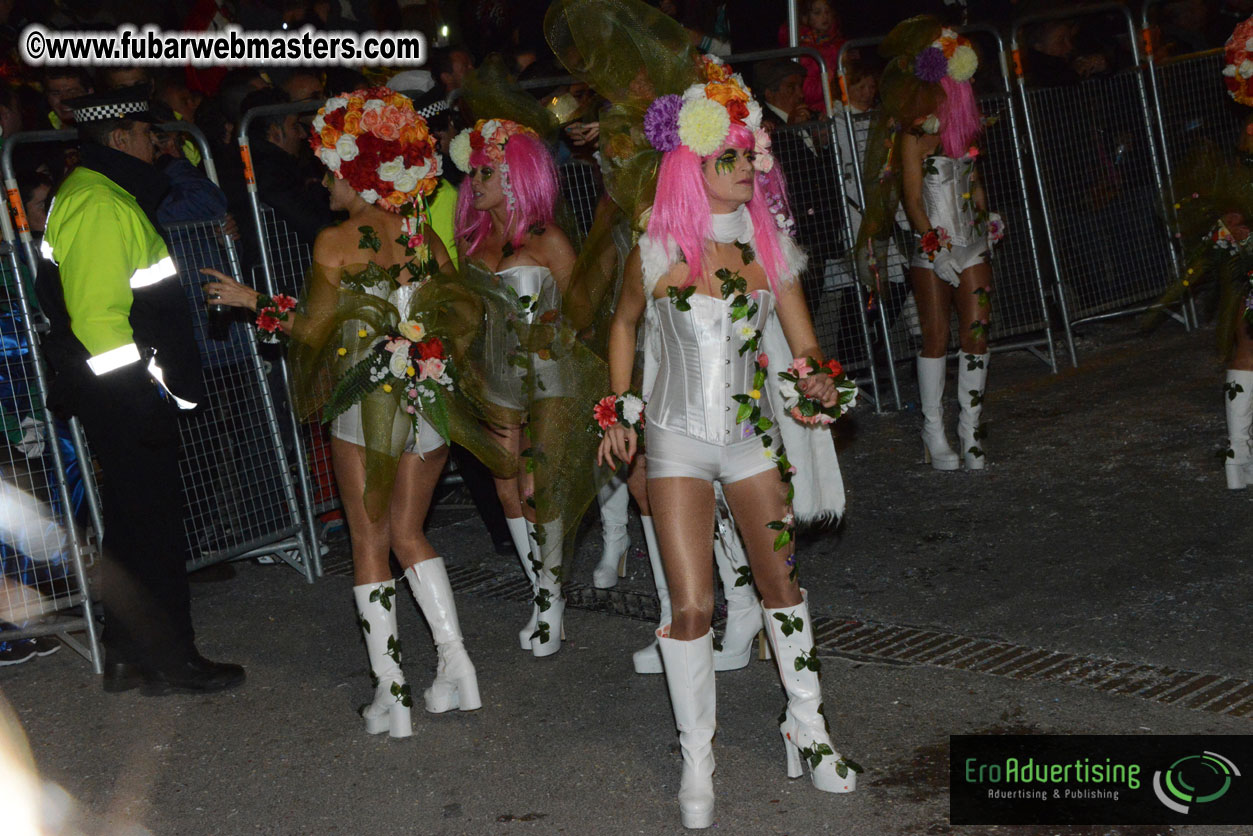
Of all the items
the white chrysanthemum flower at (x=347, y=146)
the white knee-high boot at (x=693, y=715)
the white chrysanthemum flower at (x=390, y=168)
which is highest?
the white chrysanthemum flower at (x=347, y=146)

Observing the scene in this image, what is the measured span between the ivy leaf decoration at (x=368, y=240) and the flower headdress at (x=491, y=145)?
33.2 inches

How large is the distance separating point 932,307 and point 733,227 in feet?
11.6

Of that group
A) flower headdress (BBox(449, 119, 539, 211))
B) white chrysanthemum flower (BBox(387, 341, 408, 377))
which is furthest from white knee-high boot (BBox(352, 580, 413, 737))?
flower headdress (BBox(449, 119, 539, 211))

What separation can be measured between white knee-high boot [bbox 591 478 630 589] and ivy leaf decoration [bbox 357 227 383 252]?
1.92m

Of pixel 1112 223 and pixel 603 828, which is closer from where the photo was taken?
pixel 603 828

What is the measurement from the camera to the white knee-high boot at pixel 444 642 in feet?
16.1

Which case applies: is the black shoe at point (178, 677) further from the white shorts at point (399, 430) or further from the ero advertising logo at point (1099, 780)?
the ero advertising logo at point (1099, 780)

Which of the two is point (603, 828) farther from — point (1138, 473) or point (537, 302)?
point (1138, 473)

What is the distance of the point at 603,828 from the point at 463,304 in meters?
1.98

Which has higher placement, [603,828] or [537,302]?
[537,302]

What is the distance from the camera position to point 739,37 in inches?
437

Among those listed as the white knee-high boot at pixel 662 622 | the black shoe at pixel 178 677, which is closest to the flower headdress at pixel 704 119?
the white knee-high boot at pixel 662 622

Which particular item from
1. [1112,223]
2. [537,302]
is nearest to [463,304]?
[537,302]

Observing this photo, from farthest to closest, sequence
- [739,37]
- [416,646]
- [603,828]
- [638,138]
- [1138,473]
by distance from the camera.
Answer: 1. [739,37]
2. [1138,473]
3. [416,646]
4. [638,138]
5. [603,828]
